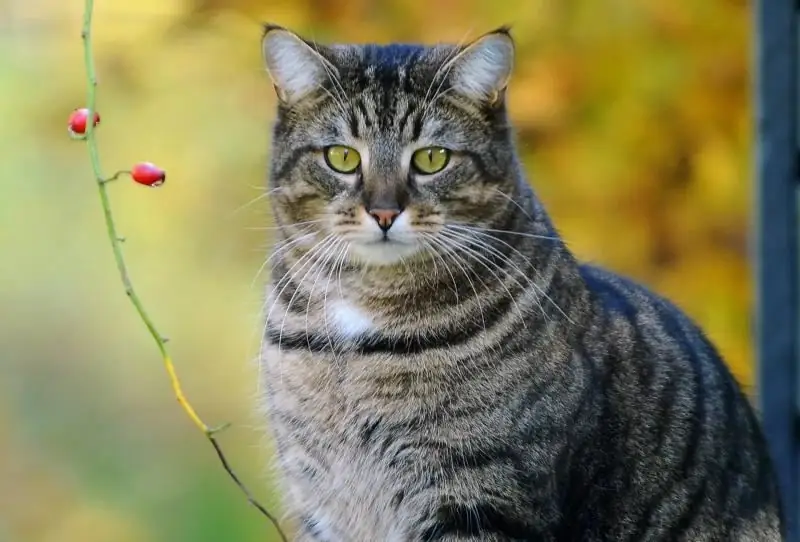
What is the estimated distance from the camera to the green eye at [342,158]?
1084 mm

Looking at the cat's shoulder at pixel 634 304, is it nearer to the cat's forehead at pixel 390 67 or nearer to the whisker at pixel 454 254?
the whisker at pixel 454 254

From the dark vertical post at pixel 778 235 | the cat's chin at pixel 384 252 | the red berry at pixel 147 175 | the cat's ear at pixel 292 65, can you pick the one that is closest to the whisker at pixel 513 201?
the cat's chin at pixel 384 252

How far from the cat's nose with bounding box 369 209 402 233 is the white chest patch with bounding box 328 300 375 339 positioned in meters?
0.13

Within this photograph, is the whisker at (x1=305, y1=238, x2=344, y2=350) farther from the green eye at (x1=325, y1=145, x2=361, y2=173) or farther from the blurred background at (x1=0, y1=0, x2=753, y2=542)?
Answer: the blurred background at (x1=0, y1=0, x2=753, y2=542)

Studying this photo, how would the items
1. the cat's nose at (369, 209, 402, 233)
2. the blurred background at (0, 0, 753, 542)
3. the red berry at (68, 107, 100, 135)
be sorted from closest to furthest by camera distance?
the red berry at (68, 107, 100, 135) → the cat's nose at (369, 209, 402, 233) → the blurred background at (0, 0, 753, 542)

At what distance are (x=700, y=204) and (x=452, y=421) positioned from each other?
2.62ft

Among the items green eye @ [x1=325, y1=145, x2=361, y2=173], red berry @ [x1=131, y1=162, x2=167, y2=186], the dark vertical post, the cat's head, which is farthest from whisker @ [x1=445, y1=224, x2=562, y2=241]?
the dark vertical post

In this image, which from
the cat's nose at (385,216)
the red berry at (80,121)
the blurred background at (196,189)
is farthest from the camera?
the blurred background at (196,189)

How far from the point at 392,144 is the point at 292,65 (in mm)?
140

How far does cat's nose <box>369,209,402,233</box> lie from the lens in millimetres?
1029

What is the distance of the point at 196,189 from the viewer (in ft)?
5.07

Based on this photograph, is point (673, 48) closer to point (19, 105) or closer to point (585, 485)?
point (585, 485)

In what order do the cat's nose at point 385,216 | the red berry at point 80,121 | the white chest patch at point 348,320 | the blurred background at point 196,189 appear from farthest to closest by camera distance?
1. the blurred background at point 196,189
2. the white chest patch at point 348,320
3. the cat's nose at point 385,216
4. the red berry at point 80,121

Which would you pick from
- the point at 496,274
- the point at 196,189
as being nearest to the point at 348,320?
the point at 496,274
